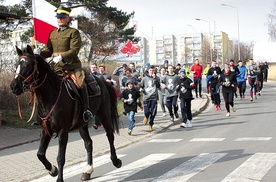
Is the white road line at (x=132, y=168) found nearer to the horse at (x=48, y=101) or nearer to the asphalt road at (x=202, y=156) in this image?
the asphalt road at (x=202, y=156)

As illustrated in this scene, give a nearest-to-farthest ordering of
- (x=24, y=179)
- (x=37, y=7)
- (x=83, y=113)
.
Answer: (x=83, y=113) < (x=24, y=179) < (x=37, y=7)

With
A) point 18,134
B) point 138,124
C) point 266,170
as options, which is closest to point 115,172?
point 266,170

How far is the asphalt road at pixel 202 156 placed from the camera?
6.74 metres

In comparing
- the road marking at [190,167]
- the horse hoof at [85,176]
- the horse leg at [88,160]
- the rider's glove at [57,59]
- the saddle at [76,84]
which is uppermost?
the rider's glove at [57,59]

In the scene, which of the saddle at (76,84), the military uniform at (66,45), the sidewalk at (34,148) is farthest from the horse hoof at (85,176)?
the military uniform at (66,45)

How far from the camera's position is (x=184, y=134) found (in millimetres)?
11828

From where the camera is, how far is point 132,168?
759 centimetres

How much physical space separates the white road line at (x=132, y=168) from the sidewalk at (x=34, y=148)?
79 centimetres

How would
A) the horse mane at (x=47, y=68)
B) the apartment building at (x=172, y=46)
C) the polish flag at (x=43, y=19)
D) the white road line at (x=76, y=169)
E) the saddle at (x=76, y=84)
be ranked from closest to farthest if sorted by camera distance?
1. the horse mane at (x=47, y=68)
2. the saddle at (x=76, y=84)
3. the white road line at (x=76, y=169)
4. the polish flag at (x=43, y=19)
5. the apartment building at (x=172, y=46)

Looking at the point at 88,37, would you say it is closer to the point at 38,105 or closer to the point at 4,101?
the point at 4,101

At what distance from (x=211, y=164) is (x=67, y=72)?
3111mm

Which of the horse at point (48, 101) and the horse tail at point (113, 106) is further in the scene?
the horse tail at point (113, 106)

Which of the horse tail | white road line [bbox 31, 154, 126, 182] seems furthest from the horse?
the horse tail

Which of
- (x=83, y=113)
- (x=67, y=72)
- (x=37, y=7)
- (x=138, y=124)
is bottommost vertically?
(x=138, y=124)
